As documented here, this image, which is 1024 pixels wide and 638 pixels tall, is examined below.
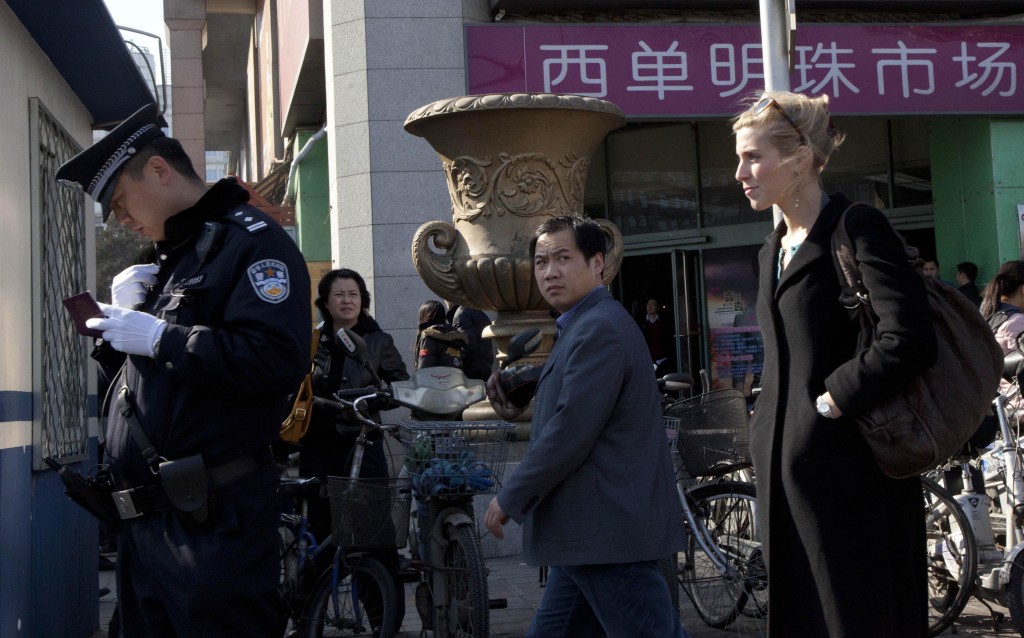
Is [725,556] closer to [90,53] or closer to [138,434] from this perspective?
[138,434]

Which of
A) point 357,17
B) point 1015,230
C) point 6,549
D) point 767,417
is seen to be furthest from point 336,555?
point 1015,230

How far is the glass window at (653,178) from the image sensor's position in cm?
1617

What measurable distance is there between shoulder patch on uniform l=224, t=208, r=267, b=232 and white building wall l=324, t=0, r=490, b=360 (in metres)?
8.58

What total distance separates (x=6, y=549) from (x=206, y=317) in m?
1.87

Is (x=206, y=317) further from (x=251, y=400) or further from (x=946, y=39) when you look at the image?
(x=946, y=39)

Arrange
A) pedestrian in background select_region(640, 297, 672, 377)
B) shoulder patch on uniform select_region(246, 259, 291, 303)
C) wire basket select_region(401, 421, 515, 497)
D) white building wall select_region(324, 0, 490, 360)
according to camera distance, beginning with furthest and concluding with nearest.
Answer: pedestrian in background select_region(640, 297, 672, 377)
white building wall select_region(324, 0, 490, 360)
wire basket select_region(401, 421, 515, 497)
shoulder patch on uniform select_region(246, 259, 291, 303)

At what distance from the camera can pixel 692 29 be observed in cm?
1280

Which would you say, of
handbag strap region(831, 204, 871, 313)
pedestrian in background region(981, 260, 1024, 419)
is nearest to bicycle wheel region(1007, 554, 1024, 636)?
pedestrian in background region(981, 260, 1024, 419)

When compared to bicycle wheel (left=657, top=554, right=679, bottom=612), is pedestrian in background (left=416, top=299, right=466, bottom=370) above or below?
above

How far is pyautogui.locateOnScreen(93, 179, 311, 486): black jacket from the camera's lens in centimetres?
291

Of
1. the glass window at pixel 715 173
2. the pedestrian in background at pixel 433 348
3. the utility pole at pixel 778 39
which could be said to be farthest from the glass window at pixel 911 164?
the utility pole at pixel 778 39

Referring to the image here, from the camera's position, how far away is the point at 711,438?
5367 mm

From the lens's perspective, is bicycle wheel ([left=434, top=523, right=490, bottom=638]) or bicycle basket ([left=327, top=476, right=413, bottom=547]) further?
bicycle basket ([left=327, top=476, right=413, bottom=547])

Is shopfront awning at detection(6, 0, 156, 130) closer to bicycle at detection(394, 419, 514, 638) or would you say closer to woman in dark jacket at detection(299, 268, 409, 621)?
woman in dark jacket at detection(299, 268, 409, 621)
